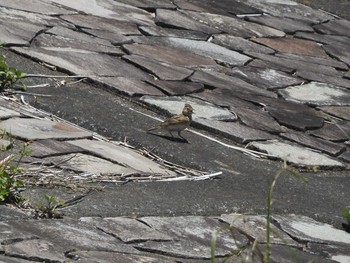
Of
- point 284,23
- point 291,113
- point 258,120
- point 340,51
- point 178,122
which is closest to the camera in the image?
point 178,122

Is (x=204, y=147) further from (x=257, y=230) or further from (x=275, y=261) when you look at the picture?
(x=275, y=261)

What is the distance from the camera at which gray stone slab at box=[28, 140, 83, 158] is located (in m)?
4.93

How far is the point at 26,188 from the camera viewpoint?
4.46 meters

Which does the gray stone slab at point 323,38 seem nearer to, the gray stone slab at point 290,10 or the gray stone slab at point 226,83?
the gray stone slab at point 290,10

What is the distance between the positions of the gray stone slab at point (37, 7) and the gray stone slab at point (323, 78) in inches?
72.5

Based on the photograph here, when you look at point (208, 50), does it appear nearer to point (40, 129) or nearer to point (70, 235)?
point (40, 129)

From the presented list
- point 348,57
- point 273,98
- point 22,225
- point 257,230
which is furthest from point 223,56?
point 22,225

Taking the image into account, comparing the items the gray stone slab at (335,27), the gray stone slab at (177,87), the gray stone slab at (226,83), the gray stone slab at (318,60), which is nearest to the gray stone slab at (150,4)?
the gray stone slab at (318,60)

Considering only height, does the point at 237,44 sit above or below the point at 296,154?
above

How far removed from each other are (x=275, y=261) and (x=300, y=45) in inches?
179

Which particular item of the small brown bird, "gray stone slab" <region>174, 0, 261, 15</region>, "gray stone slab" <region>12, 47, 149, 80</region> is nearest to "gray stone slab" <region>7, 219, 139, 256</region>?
the small brown bird

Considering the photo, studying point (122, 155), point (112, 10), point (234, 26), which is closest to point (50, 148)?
point (122, 155)

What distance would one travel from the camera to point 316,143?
6551mm

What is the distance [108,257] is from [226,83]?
343cm
